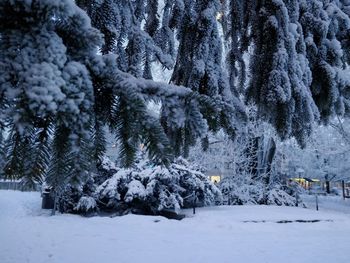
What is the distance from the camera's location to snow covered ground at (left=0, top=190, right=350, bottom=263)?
5.23m

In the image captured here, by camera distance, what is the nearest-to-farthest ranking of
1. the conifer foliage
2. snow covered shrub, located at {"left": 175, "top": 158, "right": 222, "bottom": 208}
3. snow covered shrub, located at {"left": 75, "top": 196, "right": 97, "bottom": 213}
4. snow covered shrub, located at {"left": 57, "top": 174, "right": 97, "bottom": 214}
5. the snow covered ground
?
the conifer foliage < the snow covered ground < snow covered shrub, located at {"left": 75, "top": 196, "right": 97, "bottom": 213} < snow covered shrub, located at {"left": 57, "top": 174, "right": 97, "bottom": 214} < snow covered shrub, located at {"left": 175, "top": 158, "right": 222, "bottom": 208}

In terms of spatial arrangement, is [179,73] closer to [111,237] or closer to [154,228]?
[111,237]

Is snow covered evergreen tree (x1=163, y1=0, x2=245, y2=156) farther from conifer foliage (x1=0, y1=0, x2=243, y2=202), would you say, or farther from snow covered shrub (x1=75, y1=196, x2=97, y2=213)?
snow covered shrub (x1=75, y1=196, x2=97, y2=213)

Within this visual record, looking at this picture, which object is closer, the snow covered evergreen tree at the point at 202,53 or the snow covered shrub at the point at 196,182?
the snow covered evergreen tree at the point at 202,53

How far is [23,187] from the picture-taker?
0.96 metres

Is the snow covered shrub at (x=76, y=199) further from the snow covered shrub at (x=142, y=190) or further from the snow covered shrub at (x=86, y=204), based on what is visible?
the snow covered shrub at (x=142, y=190)

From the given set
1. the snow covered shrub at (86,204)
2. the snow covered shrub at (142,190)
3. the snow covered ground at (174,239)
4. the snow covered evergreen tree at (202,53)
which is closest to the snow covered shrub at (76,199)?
the snow covered shrub at (86,204)

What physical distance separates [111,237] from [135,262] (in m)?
1.77

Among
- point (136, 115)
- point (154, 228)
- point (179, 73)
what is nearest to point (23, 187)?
point (136, 115)

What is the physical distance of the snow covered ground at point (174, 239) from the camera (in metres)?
5.23

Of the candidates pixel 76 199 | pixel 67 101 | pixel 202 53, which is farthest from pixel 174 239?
pixel 67 101

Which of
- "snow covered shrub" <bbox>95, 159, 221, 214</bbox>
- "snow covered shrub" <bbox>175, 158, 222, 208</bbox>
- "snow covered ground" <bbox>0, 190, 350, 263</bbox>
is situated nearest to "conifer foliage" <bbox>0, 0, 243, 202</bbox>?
"snow covered ground" <bbox>0, 190, 350, 263</bbox>

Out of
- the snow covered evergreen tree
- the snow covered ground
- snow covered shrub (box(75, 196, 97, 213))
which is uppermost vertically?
the snow covered evergreen tree

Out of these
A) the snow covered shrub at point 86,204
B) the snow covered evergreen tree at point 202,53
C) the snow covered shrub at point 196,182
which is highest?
the snow covered evergreen tree at point 202,53
